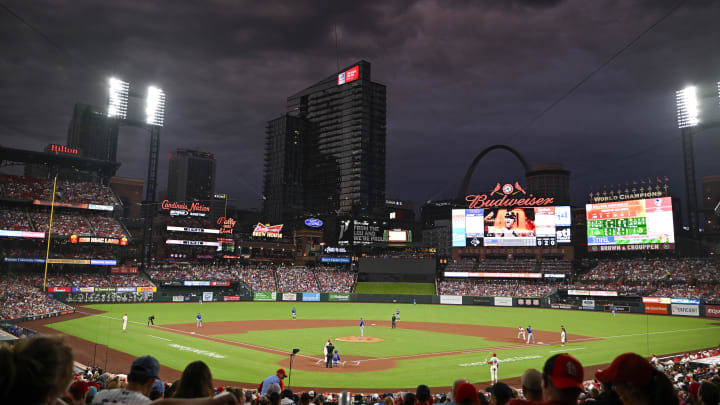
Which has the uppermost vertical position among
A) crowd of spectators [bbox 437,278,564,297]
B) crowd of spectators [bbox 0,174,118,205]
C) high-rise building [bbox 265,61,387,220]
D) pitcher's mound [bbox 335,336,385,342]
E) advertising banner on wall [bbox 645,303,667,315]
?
high-rise building [bbox 265,61,387,220]

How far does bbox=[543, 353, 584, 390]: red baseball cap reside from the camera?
132 inches

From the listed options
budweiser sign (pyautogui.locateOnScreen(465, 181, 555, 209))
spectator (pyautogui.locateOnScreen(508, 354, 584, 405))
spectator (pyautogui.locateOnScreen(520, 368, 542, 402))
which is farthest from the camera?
budweiser sign (pyautogui.locateOnScreen(465, 181, 555, 209))

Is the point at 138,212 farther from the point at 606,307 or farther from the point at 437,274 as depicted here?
the point at 606,307

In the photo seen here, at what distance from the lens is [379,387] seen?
2245cm

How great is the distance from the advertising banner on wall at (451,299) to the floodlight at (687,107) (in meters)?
45.1

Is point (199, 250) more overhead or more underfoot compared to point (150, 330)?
more overhead

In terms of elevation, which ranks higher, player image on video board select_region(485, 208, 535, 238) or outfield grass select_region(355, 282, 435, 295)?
player image on video board select_region(485, 208, 535, 238)

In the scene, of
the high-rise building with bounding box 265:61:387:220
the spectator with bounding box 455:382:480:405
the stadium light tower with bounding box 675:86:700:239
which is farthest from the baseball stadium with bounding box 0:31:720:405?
the high-rise building with bounding box 265:61:387:220

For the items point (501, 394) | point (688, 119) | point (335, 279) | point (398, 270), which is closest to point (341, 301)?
point (335, 279)

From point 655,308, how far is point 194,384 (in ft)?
232

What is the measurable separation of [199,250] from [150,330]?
56545mm

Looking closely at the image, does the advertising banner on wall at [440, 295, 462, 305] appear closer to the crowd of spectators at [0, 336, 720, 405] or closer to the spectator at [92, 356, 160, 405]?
the crowd of spectators at [0, 336, 720, 405]

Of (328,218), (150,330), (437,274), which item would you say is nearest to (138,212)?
(328,218)

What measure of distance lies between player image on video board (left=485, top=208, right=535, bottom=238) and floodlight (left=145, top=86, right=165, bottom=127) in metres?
62.5
